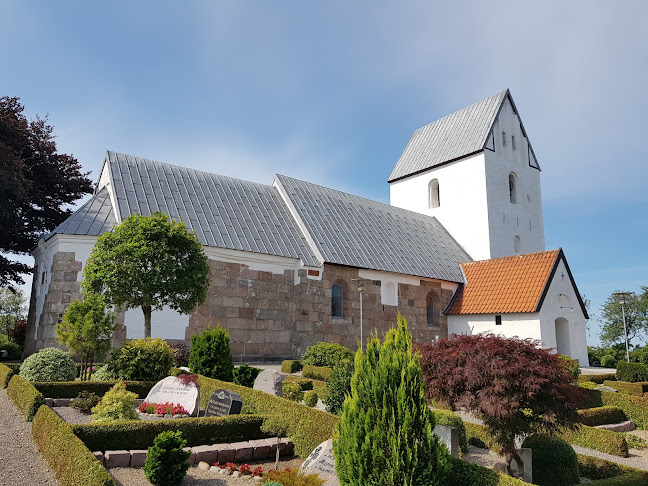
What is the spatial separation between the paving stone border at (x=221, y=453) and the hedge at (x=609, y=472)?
410 centimetres

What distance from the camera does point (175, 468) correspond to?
224 inches

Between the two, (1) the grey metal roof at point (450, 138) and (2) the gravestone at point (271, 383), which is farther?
(1) the grey metal roof at point (450, 138)

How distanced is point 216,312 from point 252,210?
15.9ft

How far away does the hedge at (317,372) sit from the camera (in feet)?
44.2

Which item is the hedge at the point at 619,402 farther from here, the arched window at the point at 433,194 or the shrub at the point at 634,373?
the arched window at the point at 433,194

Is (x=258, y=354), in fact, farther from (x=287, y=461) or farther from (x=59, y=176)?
(x=59, y=176)

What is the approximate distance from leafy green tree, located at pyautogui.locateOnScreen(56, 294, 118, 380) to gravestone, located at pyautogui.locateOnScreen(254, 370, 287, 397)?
3.83 meters

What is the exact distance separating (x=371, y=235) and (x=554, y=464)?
646 inches

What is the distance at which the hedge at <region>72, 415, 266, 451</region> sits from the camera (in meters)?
6.74

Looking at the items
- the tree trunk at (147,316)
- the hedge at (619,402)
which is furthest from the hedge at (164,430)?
the hedge at (619,402)

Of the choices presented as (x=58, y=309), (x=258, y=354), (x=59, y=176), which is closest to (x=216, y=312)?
(x=258, y=354)

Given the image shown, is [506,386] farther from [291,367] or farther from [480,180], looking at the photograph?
[480,180]

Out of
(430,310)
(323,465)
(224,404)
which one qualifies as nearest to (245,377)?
(224,404)

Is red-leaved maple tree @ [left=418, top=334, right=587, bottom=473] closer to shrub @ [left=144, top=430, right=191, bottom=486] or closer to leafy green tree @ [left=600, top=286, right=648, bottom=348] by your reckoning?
shrub @ [left=144, top=430, right=191, bottom=486]
